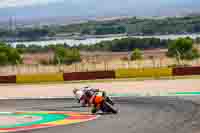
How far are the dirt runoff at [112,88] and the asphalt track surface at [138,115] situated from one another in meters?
4.28

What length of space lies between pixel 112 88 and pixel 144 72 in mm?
5360

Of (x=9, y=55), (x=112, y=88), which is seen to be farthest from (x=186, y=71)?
(x=9, y=55)

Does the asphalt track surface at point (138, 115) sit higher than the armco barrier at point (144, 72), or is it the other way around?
the armco barrier at point (144, 72)

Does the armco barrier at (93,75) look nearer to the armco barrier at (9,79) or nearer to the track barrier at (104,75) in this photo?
the track barrier at (104,75)

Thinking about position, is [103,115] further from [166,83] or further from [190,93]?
[166,83]

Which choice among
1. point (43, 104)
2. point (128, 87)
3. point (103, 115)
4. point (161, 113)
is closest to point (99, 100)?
point (103, 115)

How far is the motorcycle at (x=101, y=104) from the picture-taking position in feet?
71.9

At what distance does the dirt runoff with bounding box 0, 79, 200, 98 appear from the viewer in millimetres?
33338

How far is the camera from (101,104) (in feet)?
72.0

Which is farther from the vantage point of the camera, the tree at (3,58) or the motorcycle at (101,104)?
the tree at (3,58)

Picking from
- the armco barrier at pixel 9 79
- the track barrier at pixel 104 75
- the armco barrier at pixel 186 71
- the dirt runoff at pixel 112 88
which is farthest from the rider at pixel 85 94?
the armco barrier at pixel 9 79

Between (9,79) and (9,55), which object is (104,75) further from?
(9,55)

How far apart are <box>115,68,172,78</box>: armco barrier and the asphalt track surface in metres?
11.2

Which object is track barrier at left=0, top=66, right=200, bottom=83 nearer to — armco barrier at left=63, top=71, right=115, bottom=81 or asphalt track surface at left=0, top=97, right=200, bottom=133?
armco barrier at left=63, top=71, right=115, bottom=81
